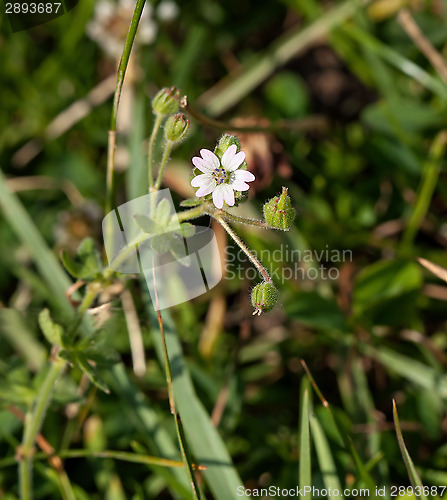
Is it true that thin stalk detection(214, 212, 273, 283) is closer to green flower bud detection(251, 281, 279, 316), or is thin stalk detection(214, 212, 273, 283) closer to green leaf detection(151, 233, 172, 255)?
green flower bud detection(251, 281, 279, 316)

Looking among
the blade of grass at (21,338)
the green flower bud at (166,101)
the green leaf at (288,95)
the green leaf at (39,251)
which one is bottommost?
the blade of grass at (21,338)

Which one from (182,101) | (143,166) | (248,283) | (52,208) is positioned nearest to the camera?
(182,101)

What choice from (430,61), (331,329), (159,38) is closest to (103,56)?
(159,38)

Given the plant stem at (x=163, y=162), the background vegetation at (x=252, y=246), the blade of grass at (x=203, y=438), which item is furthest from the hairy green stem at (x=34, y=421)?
the plant stem at (x=163, y=162)

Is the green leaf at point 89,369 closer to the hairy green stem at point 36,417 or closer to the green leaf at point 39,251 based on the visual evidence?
the hairy green stem at point 36,417

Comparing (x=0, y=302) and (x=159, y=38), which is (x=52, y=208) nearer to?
(x=0, y=302)

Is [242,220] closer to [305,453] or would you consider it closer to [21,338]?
[305,453]
